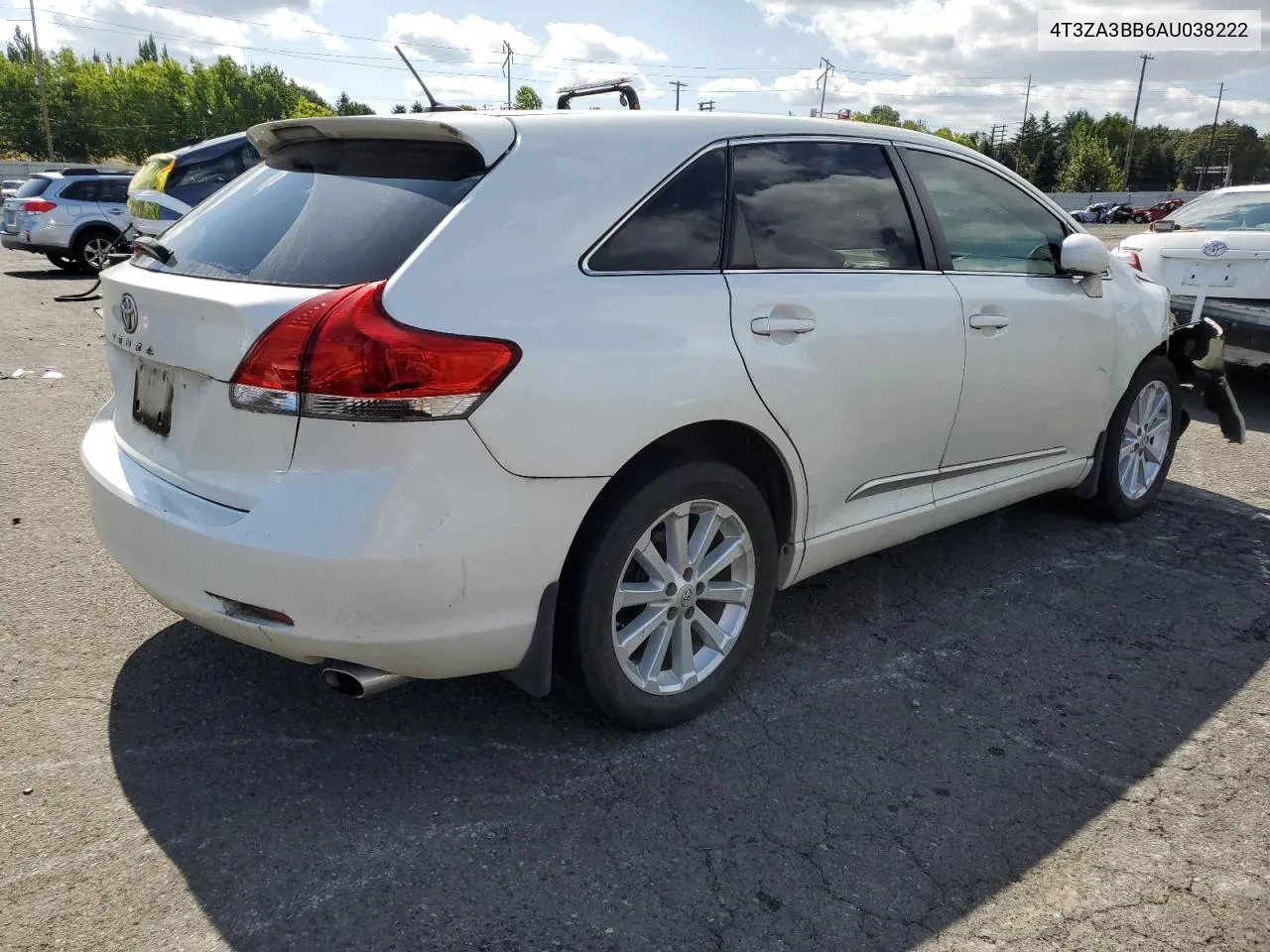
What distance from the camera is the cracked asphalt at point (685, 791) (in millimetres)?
2279

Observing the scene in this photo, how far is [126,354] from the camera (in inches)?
117

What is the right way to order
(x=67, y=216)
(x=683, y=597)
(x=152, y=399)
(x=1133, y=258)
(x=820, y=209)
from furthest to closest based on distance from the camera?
(x=67, y=216) < (x=1133, y=258) < (x=820, y=209) < (x=683, y=597) < (x=152, y=399)

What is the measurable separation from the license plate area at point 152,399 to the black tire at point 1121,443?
4010 millimetres

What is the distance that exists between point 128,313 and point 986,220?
311 cm

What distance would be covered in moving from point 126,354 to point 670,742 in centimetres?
197

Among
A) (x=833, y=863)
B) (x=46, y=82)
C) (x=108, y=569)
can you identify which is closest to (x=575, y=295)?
(x=833, y=863)

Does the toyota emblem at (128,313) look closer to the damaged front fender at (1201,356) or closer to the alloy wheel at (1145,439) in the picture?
the alloy wheel at (1145,439)

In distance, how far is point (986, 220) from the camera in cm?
403

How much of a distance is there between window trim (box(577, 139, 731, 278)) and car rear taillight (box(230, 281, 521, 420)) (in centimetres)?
41

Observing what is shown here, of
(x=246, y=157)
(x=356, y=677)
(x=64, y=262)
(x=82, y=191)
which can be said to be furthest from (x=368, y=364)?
(x=64, y=262)

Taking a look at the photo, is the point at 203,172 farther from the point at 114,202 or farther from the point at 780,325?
the point at 780,325

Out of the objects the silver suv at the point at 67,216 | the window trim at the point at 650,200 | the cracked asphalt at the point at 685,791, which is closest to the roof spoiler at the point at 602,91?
the window trim at the point at 650,200

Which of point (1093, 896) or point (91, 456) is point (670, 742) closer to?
point (1093, 896)

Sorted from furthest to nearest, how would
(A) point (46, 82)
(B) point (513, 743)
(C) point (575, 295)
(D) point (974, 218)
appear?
(A) point (46, 82)
(D) point (974, 218)
(B) point (513, 743)
(C) point (575, 295)
